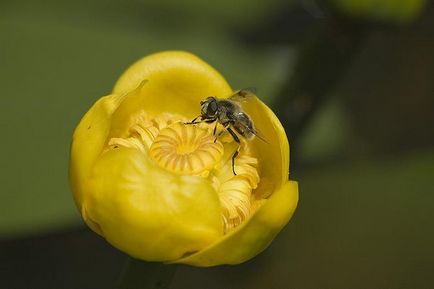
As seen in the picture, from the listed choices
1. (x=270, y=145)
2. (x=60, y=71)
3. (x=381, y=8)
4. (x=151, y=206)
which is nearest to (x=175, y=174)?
(x=151, y=206)

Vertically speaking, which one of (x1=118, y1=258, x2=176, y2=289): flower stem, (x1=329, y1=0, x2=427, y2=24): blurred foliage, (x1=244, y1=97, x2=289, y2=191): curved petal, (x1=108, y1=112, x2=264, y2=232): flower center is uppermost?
(x1=329, y1=0, x2=427, y2=24): blurred foliage

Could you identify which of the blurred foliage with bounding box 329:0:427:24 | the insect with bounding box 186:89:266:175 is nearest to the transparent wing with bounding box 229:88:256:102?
the insect with bounding box 186:89:266:175

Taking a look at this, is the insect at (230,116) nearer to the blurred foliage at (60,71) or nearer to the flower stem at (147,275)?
the flower stem at (147,275)

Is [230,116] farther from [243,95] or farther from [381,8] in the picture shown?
[381,8]

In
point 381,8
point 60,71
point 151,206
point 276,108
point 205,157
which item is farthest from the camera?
point 60,71

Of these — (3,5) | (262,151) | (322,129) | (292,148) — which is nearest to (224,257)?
(262,151)

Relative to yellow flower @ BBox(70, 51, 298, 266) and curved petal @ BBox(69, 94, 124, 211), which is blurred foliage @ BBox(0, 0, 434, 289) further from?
curved petal @ BBox(69, 94, 124, 211)

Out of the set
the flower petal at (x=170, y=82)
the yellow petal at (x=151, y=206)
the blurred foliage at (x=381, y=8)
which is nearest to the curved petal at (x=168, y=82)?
the flower petal at (x=170, y=82)
